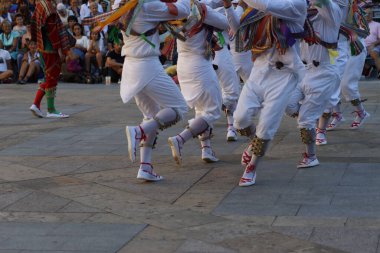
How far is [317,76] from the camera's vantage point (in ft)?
29.5

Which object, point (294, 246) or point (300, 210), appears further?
point (300, 210)

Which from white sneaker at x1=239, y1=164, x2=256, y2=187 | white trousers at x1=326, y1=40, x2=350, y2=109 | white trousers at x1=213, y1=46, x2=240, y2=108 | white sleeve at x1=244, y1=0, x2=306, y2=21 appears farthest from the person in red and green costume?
white sleeve at x1=244, y1=0, x2=306, y2=21

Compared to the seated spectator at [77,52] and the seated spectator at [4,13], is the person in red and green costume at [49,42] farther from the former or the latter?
the seated spectator at [4,13]

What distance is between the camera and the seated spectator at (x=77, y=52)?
19.2m

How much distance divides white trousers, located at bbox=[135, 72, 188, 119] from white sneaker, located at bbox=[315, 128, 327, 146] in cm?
229

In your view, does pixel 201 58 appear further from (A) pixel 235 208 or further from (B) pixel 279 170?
(A) pixel 235 208

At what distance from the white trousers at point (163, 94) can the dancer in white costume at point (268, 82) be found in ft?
1.98

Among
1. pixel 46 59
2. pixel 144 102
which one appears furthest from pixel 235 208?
pixel 46 59

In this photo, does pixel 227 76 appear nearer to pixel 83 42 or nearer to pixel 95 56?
pixel 95 56

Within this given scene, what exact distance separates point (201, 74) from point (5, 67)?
37.2ft

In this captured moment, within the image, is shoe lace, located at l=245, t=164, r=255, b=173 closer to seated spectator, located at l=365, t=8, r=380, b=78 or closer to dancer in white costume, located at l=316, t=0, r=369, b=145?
dancer in white costume, located at l=316, t=0, r=369, b=145

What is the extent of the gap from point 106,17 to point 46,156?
7.20 ft

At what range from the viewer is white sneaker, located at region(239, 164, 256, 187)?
7887 mm

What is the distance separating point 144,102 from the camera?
836 cm
